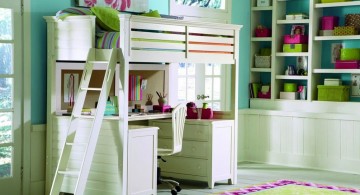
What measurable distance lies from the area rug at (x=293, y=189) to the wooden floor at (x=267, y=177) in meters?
0.18

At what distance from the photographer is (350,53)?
709 cm

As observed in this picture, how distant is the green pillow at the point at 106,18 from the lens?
5.36 metres

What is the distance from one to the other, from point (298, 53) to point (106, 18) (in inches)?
113

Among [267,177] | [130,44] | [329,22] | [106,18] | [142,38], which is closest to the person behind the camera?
[130,44]

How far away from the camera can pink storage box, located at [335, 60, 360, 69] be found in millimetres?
7004

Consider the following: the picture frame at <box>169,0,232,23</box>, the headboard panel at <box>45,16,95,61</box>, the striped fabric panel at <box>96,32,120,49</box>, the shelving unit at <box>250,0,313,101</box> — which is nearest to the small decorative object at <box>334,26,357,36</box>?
the shelving unit at <box>250,0,313,101</box>

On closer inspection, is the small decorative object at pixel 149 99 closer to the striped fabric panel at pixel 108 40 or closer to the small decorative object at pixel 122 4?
the small decorative object at pixel 122 4

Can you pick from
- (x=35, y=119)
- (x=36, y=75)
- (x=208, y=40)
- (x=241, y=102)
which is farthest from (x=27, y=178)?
(x=241, y=102)

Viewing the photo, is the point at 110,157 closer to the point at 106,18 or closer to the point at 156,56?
the point at 156,56

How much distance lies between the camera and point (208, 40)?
6023mm

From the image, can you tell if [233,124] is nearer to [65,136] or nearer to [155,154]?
[155,154]

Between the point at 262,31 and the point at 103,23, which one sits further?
the point at 262,31

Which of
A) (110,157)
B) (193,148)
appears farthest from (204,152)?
(110,157)

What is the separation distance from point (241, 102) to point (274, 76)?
505mm
